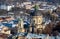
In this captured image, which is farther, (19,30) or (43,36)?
(19,30)

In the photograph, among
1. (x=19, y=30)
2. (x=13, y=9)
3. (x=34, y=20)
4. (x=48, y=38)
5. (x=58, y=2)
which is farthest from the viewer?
(x=58, y=2)

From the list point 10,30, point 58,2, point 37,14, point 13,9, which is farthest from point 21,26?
point 58,2

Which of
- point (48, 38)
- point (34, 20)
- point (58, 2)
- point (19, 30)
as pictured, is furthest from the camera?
point (58, 2)

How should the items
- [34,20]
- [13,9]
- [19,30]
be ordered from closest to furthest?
[19,30], [34,20], [13,9]

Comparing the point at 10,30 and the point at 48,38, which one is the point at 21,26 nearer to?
the point at 10,30

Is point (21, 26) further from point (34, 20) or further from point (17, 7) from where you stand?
point (17, 7)

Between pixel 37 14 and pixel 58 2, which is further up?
pixel 37 14

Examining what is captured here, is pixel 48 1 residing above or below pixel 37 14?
below

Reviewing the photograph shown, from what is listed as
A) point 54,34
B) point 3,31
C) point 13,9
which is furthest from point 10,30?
point 13,9

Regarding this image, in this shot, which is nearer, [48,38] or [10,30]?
[48,38]
